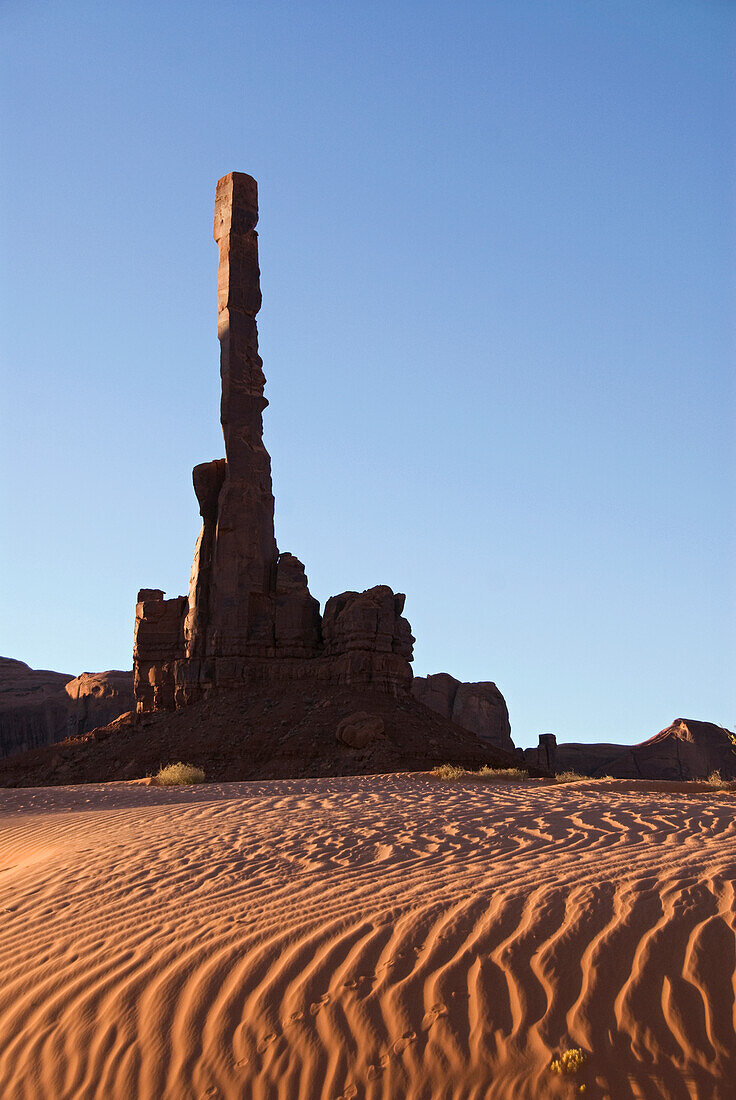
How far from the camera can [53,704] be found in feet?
187

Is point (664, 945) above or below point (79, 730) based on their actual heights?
below

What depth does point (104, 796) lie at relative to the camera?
18141 mm

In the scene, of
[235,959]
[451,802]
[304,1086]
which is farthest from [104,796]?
[304,1086]

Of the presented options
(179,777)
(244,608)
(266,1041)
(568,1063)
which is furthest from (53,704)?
(568,1063)

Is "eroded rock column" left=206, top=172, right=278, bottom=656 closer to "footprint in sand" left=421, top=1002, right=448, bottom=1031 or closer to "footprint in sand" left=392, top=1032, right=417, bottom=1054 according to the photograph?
"footprint in sand" left=421, top=1002, right=448, bottom=1031

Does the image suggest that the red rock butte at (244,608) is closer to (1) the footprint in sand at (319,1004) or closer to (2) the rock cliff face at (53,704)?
(2) the rock cliff face at (53,704)

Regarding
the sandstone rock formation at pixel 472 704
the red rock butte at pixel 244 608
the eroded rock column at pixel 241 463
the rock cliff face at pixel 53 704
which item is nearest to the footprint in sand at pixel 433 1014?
the red rock butte at pixel 244 608

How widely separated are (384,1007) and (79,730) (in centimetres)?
4900

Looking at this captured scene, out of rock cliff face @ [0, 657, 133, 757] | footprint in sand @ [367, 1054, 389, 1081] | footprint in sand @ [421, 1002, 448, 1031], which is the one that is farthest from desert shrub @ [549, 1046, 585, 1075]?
rock cliff face @ [0, 657, 133, 757]

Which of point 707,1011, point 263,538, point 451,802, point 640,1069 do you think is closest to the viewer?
point 640,1069

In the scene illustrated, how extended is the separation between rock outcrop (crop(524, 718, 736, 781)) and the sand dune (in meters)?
45.9

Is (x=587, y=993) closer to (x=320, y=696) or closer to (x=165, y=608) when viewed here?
(x=320, y=696)

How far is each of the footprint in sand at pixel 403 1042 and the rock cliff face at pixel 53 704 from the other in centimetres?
4731

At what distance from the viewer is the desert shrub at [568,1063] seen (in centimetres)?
383
